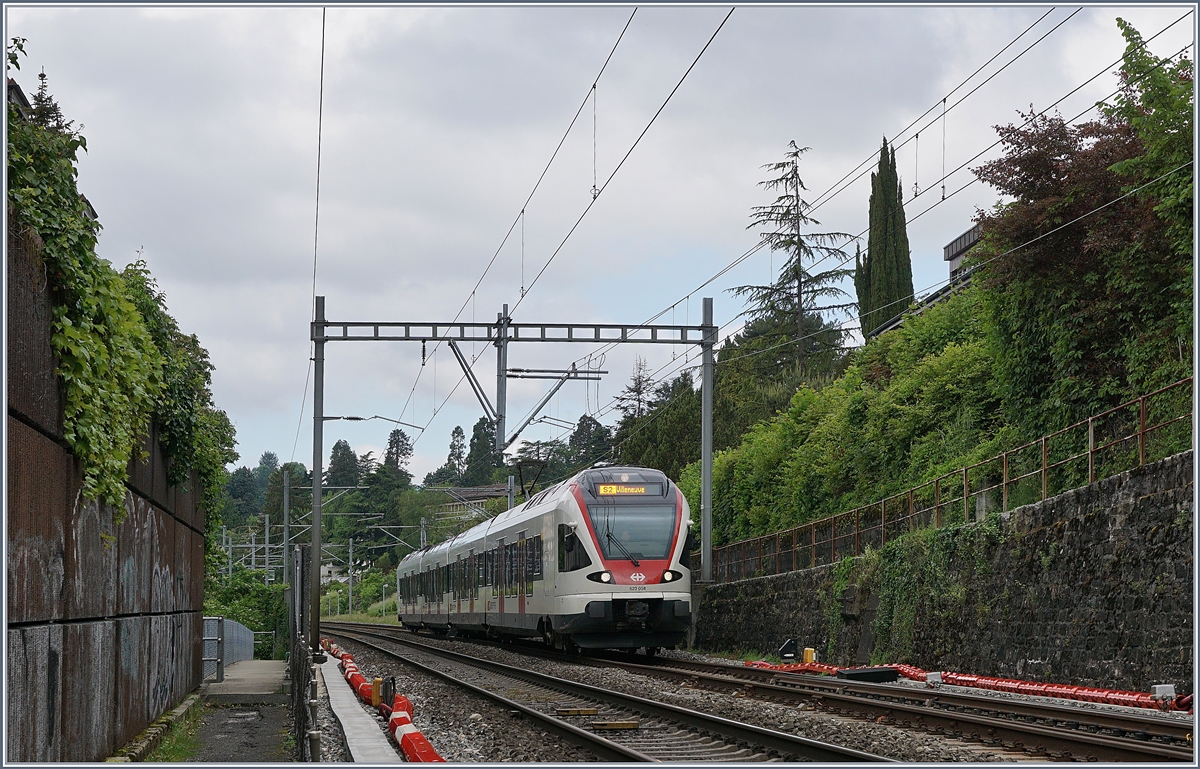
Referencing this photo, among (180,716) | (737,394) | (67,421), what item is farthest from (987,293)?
(737,394)

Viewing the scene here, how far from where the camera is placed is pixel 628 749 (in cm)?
958

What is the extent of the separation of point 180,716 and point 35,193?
973cm

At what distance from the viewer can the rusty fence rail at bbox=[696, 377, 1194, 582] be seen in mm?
16719

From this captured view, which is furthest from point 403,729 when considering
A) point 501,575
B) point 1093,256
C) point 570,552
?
point 501,575

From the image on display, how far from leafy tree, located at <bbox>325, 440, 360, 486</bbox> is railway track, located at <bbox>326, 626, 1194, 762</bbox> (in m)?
146

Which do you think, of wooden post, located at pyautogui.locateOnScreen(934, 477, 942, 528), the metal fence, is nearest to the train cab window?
wooden post, located at pyautogui.locateOnScreen(934, 477, 942, 528)

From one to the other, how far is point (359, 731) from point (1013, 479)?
11462 millimetres

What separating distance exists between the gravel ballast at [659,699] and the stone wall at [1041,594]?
3722 mm

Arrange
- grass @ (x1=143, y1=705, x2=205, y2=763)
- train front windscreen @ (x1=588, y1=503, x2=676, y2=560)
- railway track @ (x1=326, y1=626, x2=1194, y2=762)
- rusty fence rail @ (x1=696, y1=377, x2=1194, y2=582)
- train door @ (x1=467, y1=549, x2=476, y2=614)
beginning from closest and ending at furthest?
railway track @ (x1=326, y1=626, x2=1194, y2=762) < grass @ (x1=143, y1=705, x2=205, y2=763) < rusty fence rail @ (x1=696, y1=377, x2=1194, y2=582) < train front windscreen @ (x1=588, y1=503, x2=676, y2=560) < train door @ (x1=467, y1=549, x2=476, y2=614)

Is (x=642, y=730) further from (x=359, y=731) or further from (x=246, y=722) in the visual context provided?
(x=246, y=722)

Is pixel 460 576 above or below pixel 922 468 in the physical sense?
below

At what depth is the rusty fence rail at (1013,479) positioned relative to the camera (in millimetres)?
Answer: 16719

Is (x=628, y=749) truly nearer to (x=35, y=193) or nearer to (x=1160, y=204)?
(x=35, y=193)

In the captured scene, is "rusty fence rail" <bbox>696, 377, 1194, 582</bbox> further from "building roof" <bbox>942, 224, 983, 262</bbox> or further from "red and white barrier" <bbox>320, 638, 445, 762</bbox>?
"building roof" <bbox>942, 224, 983, 262</bbox>
